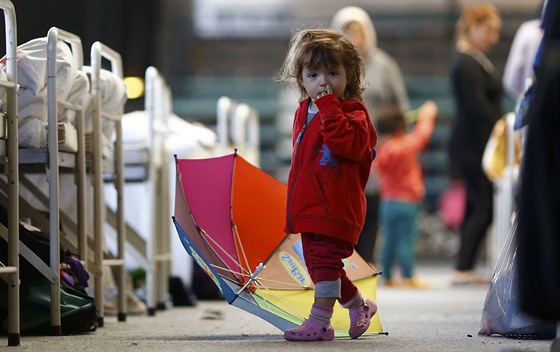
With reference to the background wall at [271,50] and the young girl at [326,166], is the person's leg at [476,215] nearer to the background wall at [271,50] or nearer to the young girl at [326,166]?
the young girl at [326,166]

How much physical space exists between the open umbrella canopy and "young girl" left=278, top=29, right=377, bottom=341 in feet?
0.65

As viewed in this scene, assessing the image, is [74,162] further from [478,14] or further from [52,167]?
[478,14]

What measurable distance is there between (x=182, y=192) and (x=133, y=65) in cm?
655

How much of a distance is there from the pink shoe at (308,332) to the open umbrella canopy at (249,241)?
0.15 meters

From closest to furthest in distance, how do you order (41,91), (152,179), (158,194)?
(41,91) → (152,179) → (158,194)

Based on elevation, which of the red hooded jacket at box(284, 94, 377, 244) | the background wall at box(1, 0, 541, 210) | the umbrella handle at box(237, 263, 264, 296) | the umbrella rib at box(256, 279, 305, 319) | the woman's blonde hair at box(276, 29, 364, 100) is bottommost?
the umbrella rib at box(256, 279, 305, 319)

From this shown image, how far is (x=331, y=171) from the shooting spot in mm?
2805

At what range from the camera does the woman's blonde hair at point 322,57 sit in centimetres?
285

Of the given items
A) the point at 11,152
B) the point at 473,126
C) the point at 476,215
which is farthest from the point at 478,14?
the point at 11,152

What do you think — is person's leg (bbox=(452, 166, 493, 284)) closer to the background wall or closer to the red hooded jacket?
the red hooded jacket

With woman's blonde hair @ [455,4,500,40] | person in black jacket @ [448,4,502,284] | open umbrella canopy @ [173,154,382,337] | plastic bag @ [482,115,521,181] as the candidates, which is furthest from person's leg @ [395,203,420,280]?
open umbrella canopy @ [173,154,382,337]

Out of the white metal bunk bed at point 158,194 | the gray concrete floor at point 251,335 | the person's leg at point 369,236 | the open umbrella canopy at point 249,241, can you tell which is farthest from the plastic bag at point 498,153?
the open umbrella canopy at point 249,241

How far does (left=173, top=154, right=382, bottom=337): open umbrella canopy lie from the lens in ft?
9.88

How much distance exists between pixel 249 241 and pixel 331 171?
0.45 metres
